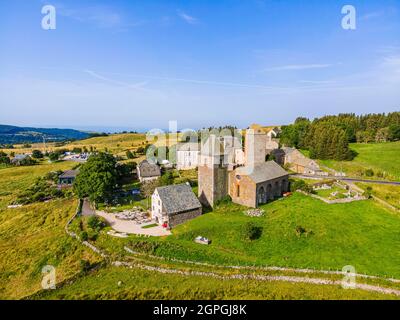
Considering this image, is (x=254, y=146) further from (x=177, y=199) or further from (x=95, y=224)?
(x=95, y=224)

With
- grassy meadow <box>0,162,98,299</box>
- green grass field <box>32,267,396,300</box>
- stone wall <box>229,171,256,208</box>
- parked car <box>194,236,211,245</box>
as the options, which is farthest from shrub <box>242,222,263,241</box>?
grassy meadow <box>0,162,98,299</box>

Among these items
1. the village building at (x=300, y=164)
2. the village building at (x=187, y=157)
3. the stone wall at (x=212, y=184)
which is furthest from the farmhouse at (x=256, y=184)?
the village building at (x=187, y=157)

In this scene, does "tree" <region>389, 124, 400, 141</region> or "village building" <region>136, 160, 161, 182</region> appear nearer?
"village building" <region>136, 160, 161, 182</region>

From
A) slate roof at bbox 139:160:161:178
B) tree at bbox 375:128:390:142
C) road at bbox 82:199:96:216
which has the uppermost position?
tree at bbox 375:128:390:142

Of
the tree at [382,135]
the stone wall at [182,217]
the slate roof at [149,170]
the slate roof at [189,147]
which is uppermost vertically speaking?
the tree at [382,135]

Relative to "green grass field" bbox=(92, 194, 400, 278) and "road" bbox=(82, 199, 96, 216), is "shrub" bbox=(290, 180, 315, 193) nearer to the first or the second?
"green grass field" bbox=(92, 194, 400, 278)

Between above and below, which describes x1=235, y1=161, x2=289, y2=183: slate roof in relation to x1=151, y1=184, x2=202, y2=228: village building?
above

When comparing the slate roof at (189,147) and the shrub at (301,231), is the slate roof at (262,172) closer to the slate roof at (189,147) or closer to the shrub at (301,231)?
the shrub at (301,231)

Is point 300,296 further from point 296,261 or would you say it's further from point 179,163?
point 179,163
